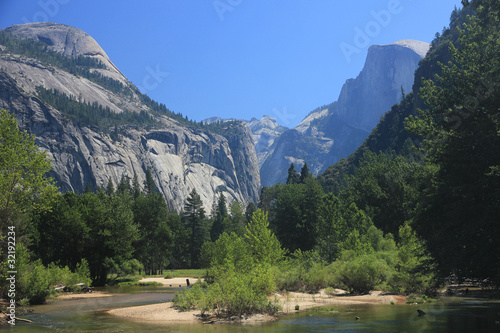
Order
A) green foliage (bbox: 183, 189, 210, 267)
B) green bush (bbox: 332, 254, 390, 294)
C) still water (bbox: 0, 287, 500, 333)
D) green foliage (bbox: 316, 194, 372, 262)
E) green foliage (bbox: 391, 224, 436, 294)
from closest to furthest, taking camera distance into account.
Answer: still water (bbox: 0, 287, 500, 333), green foliage (bbox: 391, 224, 436, 294), green bush (bbox: 332, 254, 390, 294), green foliage (bbox: 316, 194, 372, 262), green foliage (bbox: 183, 189, 210, 267)

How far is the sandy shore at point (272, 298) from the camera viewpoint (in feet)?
92.7

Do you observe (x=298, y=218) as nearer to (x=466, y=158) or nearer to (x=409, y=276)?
(x=409, y=276)

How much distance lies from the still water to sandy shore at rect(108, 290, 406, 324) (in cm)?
163

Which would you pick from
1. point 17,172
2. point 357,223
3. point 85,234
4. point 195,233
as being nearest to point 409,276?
point 357,223

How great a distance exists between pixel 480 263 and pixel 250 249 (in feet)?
117

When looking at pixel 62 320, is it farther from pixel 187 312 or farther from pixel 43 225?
pixel 43 225

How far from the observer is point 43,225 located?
183 ft

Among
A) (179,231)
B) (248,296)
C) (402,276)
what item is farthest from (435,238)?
(179,231)

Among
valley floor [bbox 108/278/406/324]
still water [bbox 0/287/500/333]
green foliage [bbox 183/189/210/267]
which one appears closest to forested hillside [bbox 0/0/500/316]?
valley floor [bbox 108/278/406/324]

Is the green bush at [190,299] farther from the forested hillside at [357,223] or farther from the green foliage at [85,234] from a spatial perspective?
the green foliage at [85,234]

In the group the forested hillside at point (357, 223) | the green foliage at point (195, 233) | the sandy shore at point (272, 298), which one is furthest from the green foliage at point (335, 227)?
the green foliage at point (195, 233)

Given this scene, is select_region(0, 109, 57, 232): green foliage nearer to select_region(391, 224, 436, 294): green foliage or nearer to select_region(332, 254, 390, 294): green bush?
select_region(332, 254, 390, 294): green bush

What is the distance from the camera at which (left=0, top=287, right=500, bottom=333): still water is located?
22.7m

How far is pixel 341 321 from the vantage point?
2539 centimetres
